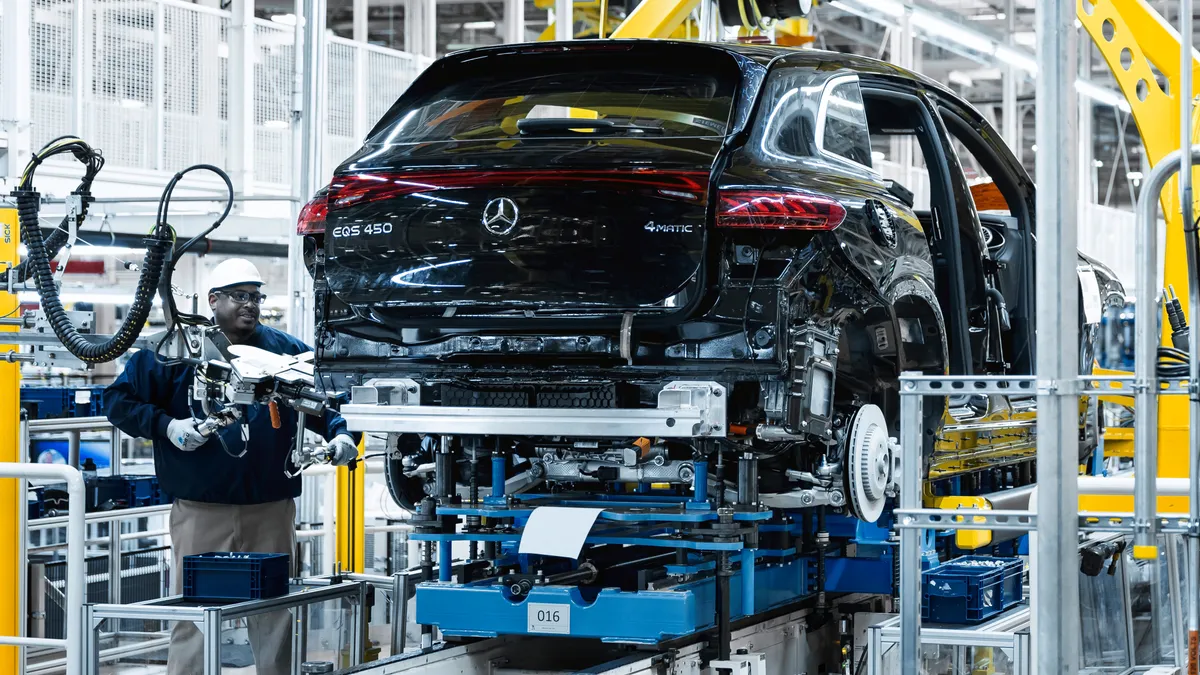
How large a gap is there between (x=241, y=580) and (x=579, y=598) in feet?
3.65

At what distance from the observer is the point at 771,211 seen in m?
3.97

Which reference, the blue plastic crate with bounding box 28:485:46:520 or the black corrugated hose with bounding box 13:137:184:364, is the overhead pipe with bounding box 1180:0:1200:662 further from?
the blue plastic crate with bounding box 28:485:46:520

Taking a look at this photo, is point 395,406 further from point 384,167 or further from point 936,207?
point 936,207

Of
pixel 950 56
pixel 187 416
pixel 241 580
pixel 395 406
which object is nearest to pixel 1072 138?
pixel 395 406

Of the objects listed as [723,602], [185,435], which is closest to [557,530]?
[723,602]

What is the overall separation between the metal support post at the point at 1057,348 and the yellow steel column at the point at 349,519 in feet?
14.0

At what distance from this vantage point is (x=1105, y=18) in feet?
20.0

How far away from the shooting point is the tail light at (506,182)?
3.99m

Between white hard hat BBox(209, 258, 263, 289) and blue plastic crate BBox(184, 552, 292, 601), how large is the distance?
1.33 m

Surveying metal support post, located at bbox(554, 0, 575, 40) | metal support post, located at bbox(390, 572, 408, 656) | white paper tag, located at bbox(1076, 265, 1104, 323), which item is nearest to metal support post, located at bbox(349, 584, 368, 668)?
metal support post, located at bbox(390, 572, 408, 656)

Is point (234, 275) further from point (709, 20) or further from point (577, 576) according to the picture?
point (709, 20)

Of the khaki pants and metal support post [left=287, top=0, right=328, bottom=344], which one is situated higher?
metal support post [left=287, top=0, right=328, bottom=344]

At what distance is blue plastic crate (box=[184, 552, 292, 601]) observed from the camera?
4.63 meters

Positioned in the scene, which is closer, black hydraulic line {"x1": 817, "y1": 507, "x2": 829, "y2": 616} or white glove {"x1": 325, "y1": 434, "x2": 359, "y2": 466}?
black hydraulic line {"x1": 817, "y1": 507, "x2": 829, "y2": 616}
